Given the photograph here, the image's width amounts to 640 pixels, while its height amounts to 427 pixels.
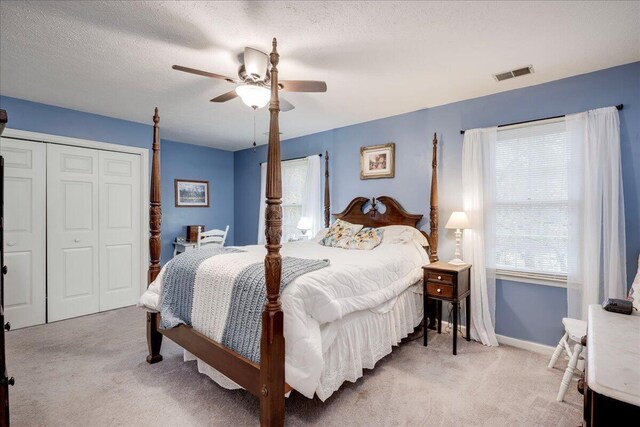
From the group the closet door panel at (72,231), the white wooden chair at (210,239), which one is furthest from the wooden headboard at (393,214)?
the closet door panel at (72,231)

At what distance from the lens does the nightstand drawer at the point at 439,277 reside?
2.82m

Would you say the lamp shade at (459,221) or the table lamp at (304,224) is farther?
the table lamp at (304,224)

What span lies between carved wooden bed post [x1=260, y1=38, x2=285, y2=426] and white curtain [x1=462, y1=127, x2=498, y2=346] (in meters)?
2.21

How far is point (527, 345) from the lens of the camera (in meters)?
2.92

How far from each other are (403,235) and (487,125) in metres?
1.37

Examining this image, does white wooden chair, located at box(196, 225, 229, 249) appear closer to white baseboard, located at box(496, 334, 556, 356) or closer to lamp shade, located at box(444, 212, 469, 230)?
lamp shade, located at box(444, 212, 469, 230)

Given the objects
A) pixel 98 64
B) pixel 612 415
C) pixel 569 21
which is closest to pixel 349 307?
pixel 612 415

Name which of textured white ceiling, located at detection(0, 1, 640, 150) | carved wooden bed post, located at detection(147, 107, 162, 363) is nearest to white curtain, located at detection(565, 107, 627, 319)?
textured white ceiling, located at detection(0, 1, 640, 150)

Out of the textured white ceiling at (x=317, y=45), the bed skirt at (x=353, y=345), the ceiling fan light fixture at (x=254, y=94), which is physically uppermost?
the textured white ceiling at (x=317, y=45)

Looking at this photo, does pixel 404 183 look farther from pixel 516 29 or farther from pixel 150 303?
pixel 150 303

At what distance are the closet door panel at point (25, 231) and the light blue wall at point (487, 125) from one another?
Answer: 3182 mm

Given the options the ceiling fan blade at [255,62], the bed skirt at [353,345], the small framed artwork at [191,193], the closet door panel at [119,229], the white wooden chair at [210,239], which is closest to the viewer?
the bed skirt at [353,345]

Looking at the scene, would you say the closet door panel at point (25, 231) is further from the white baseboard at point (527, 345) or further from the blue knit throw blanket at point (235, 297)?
the white baseboard at point (527, 345)

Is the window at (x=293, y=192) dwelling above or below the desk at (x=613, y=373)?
above
